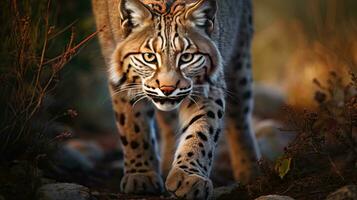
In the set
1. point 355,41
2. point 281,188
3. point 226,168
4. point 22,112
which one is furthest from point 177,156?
point 355,41

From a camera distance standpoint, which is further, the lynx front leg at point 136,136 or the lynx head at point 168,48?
the lynx front leg at point 136,136

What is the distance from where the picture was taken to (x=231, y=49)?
7.08 m

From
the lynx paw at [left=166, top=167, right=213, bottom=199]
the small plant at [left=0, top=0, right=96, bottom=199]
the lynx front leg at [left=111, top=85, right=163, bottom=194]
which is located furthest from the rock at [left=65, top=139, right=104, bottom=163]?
the lynx paw at [left=166, top=167, right=213, bottom=199]

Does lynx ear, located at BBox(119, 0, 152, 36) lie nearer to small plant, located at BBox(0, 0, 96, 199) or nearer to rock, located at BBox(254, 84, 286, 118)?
small plant, located at BBox(0, 0, 96, 199)

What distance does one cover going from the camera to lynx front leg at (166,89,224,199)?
199 inches

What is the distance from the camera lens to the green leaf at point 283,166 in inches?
204

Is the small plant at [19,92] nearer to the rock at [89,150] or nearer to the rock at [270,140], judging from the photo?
the rock at [89,150]

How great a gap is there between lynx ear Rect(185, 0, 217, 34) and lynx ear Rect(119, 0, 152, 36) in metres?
0.31

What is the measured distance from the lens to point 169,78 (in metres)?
5.26

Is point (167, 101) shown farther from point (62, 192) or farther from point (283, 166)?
point (62, 192)

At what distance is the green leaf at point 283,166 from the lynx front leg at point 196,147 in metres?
0.49

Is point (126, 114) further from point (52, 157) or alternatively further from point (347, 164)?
point (347, 164)

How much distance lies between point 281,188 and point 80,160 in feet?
9.14

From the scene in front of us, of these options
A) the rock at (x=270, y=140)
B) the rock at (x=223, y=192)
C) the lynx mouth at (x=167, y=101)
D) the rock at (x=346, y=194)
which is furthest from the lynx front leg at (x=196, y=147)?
the rock at (x=270, y=140)
